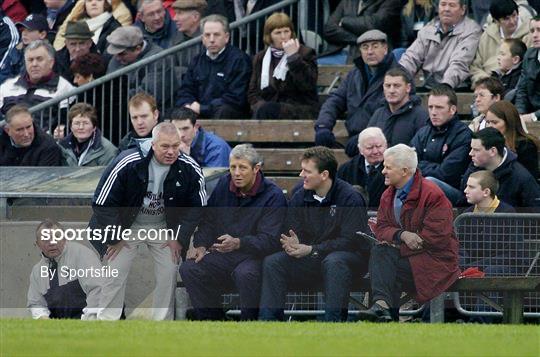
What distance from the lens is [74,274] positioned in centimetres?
1570

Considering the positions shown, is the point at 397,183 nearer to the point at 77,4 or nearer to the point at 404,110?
the point at 404,110

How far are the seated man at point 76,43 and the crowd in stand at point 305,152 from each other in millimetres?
22

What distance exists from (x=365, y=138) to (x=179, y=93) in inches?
157

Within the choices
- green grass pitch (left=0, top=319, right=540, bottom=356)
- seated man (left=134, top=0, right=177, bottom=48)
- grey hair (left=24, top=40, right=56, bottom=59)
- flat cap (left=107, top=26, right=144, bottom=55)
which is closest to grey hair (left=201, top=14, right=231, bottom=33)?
flat cap (left=107, top=26, right=144, bottom=55)

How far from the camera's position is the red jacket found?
14867mm

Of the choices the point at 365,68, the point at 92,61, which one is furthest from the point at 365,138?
the point at 92,61

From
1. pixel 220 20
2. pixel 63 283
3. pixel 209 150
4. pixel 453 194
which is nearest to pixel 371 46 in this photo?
pixel 220 20

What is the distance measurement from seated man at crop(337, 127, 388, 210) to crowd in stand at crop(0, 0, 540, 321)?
0.8 inches

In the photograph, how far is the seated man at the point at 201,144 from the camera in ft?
58.5

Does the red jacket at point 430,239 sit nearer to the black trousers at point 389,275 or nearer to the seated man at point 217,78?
the black trousers at point 389,275

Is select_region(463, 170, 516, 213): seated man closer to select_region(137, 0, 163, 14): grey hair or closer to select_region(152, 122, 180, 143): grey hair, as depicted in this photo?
select_region(152, 122, 180, 143): grey hair

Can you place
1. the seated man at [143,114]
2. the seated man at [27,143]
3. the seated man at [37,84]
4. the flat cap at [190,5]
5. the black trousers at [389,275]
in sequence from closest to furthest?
the black trousers at [389,275] < the seated man at [143,114] < the seated man at [27,143] < the seated man at [37,84] < the flat cap at [190,5]

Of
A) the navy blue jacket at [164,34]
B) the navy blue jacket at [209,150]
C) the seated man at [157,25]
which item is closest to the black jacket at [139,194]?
the navy blue jacket at [209,150]

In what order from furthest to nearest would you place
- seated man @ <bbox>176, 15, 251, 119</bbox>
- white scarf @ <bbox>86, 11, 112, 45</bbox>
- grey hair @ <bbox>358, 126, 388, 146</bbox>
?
white scarf @ <bbox>86, 11, 112, 45</bbox> → seated man @ <bbox>176, 15, 251, 119</bbox> → grey hair @ <bbox>358, 126, 388, 146</bbox>
